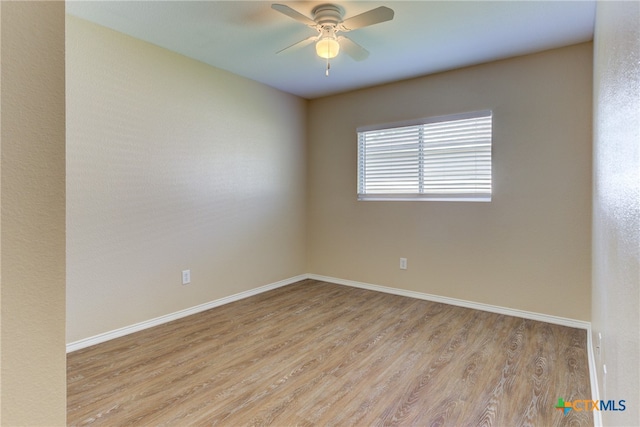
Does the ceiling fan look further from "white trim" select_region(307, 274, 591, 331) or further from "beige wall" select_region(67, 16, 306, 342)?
"white trim" select_region(307, 274, 591, 331)

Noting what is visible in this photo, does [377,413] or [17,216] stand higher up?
[17,216]

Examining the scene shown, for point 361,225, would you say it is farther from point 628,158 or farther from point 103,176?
point 628,158

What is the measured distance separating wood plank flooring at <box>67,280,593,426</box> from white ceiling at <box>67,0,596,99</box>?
7.72 ft

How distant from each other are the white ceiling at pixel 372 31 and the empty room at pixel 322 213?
0.08ft

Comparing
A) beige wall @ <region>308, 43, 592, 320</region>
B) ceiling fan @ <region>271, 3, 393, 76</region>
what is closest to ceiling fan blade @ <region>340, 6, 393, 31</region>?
ceiling fan @ <region>271, 3, 393, 76</region>

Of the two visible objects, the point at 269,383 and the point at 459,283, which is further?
the point at 459,283

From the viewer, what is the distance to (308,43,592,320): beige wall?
9.37 ft

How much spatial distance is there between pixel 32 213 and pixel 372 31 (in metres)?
2.58

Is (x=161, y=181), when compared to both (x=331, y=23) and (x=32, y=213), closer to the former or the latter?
(x=331, y=23)

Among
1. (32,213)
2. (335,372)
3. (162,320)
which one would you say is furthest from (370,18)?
(162,320)

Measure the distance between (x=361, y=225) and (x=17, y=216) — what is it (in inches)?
143

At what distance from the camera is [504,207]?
10.4ft

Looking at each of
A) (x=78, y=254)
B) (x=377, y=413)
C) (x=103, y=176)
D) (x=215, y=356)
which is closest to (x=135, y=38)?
(x=103, y=176)

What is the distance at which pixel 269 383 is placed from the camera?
79.4 inches
